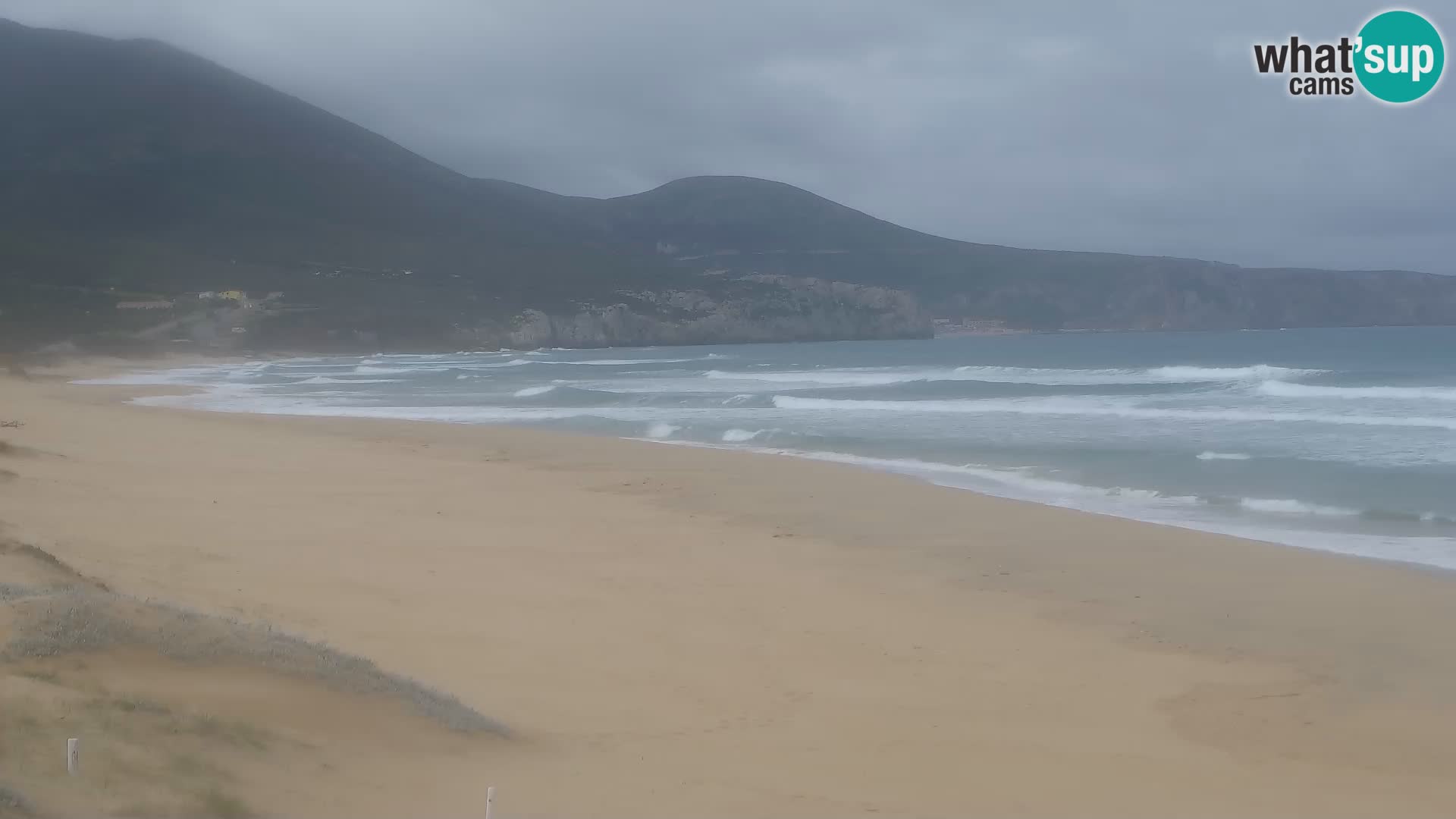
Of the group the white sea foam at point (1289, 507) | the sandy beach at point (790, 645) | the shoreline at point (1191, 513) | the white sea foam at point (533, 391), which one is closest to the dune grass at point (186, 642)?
the sandy beach at point (790, 645)

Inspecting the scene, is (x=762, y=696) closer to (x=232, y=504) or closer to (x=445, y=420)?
(x=232, y=504)

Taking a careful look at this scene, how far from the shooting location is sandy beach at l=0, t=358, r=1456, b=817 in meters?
4.59

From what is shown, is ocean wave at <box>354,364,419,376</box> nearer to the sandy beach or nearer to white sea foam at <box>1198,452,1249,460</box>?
the sandy beach

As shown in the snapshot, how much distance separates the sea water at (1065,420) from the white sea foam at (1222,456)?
8cm

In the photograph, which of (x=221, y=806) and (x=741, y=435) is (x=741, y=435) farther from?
(x=221, y=806)

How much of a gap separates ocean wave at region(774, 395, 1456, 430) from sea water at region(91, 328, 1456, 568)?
0.38 feet

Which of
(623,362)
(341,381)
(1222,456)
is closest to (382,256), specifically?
(623,362)

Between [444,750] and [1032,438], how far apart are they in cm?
1772

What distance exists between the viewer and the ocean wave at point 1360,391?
28141 millimetres

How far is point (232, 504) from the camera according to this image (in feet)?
37.4

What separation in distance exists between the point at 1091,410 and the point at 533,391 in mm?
19469

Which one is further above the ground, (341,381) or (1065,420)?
(341,381)

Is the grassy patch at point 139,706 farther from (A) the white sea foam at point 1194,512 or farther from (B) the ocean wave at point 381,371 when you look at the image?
(B) the ocean wave at point 381,371

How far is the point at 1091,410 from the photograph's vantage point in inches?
1054
